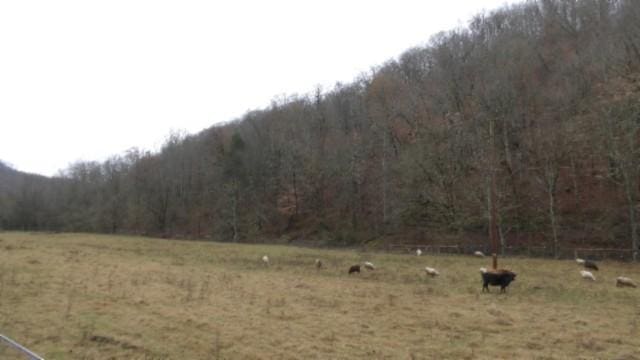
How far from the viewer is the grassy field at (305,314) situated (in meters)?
13.8

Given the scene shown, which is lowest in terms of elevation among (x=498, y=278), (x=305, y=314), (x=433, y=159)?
(x=305, y=314)

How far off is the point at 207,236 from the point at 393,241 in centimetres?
3947

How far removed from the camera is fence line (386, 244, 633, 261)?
43.9 m

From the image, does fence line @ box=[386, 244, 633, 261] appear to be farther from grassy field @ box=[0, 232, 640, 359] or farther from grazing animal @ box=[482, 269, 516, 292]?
grazing animal @ box=[482, 269, 516, 292]

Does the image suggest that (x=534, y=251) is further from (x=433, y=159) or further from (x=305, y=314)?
(x=305, y=314)

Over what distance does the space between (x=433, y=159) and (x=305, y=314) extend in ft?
154

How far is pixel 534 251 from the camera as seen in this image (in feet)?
157

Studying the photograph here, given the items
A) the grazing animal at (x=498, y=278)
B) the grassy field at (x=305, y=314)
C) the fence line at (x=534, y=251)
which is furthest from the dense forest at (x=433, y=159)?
the grassy field at (x=305, y=314)

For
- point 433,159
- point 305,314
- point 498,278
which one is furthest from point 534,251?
point 305,314

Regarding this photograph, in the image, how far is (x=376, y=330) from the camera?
16047 millimetres

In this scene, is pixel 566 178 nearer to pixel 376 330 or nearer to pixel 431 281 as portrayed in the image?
pixel 431 281

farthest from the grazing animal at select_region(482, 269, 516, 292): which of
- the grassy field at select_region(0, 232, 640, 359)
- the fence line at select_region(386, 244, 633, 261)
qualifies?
the fence line at select_region(386, 244, 633, 261)

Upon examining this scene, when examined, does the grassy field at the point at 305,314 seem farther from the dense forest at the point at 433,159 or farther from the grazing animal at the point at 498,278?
the dense forest at the point at 433,159

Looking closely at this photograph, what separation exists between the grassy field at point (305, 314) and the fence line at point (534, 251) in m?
12.4
